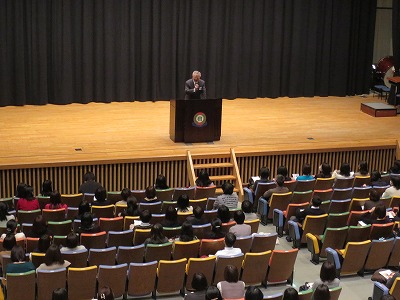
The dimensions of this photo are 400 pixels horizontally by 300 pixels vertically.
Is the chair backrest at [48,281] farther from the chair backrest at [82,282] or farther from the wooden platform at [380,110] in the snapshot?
the wooden platform at [380,110]

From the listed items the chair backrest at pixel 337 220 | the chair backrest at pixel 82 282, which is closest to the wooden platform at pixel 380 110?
the chair backrest at pixel 337 220

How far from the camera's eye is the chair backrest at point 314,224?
31.4ft

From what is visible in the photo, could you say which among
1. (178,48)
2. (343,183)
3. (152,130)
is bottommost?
(343,183)

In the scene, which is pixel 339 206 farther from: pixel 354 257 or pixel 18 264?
pixel 18 264

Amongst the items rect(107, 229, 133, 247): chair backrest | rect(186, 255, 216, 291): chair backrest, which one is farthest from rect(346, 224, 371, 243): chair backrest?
rect(107, 229, 133, 247): chair backrest

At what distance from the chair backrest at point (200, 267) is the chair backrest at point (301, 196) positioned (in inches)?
109

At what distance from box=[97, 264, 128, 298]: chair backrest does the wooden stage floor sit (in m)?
4.19

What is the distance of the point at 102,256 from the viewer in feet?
26.6

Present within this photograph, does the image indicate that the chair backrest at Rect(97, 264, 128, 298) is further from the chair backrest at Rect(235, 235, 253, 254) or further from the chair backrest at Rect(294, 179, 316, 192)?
the chair backrest at Rect(294, 179, 316, 192)

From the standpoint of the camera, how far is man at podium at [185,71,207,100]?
521 inches

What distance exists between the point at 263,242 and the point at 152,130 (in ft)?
18.2

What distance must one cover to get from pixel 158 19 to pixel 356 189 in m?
7.85

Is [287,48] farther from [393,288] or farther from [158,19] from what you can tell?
[393,288]

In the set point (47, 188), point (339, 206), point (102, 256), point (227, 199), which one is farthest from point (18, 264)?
point (339, 206)
